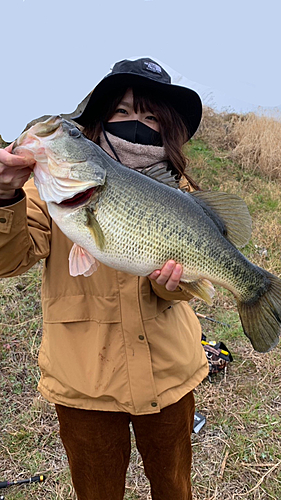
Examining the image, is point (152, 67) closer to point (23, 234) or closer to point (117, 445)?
point (23, 234)

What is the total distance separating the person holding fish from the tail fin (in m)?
0.01

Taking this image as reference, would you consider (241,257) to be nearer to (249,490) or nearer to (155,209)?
(155,209)

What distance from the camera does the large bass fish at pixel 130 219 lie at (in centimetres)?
135

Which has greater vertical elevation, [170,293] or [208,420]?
[170,293]

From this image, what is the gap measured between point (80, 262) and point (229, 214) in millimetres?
717

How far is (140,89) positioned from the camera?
1.85 meters

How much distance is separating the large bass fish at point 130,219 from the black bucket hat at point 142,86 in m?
0.53

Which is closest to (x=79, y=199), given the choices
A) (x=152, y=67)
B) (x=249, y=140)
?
(x=152, y=67)

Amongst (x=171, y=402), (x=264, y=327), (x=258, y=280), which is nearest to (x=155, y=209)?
(x=258, y=280)

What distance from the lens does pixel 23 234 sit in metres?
1.38

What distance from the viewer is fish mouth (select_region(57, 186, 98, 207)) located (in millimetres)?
1381

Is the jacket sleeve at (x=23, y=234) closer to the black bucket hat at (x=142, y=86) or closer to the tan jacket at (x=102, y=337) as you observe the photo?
the tan jacket at (x=102, y=337)

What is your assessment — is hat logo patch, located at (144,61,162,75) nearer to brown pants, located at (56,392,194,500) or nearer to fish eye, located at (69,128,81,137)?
fish eye, located at (69,128,81,137)

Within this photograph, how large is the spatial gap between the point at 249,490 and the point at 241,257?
1.90 meters
